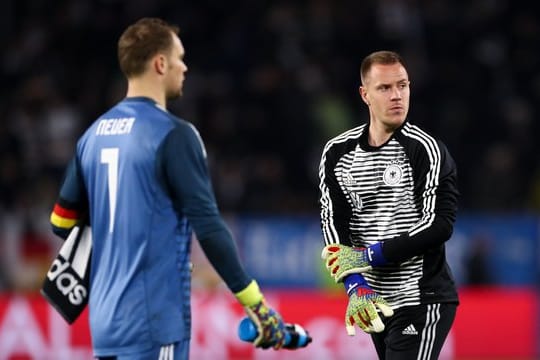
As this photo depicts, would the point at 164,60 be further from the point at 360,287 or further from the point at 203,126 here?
the point at 203,126

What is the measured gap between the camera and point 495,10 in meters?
17.5

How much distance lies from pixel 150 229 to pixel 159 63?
2.42 ft

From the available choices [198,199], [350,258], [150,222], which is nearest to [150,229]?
[150,222]

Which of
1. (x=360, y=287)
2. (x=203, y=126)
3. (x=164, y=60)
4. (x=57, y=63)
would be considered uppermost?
(x=57, y=63)

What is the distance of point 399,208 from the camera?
251 inches

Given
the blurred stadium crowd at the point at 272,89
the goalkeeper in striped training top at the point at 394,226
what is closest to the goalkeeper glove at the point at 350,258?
the goalkeeper in striped training top at the point at 394,226

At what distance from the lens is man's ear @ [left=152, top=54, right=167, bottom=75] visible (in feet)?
18.7

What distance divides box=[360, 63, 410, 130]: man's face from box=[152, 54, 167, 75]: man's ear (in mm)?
1192

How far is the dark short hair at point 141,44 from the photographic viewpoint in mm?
5691

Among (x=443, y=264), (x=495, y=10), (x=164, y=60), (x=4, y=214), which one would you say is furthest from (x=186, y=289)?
(x=495, y=10)

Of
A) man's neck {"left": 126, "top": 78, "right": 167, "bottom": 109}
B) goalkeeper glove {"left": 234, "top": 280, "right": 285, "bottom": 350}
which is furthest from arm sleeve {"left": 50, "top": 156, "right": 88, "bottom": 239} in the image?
goalkeeper glove {"left": 234, "top": 280, "right": 285, "bottom": 350}

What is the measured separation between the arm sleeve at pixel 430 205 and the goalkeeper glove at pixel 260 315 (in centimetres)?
85

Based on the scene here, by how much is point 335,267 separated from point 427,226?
0.54m

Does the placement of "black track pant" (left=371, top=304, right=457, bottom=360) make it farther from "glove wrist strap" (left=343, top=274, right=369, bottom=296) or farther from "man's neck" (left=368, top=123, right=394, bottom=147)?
"man's neck" (left=368, top=123, right=394, bottom=147)
